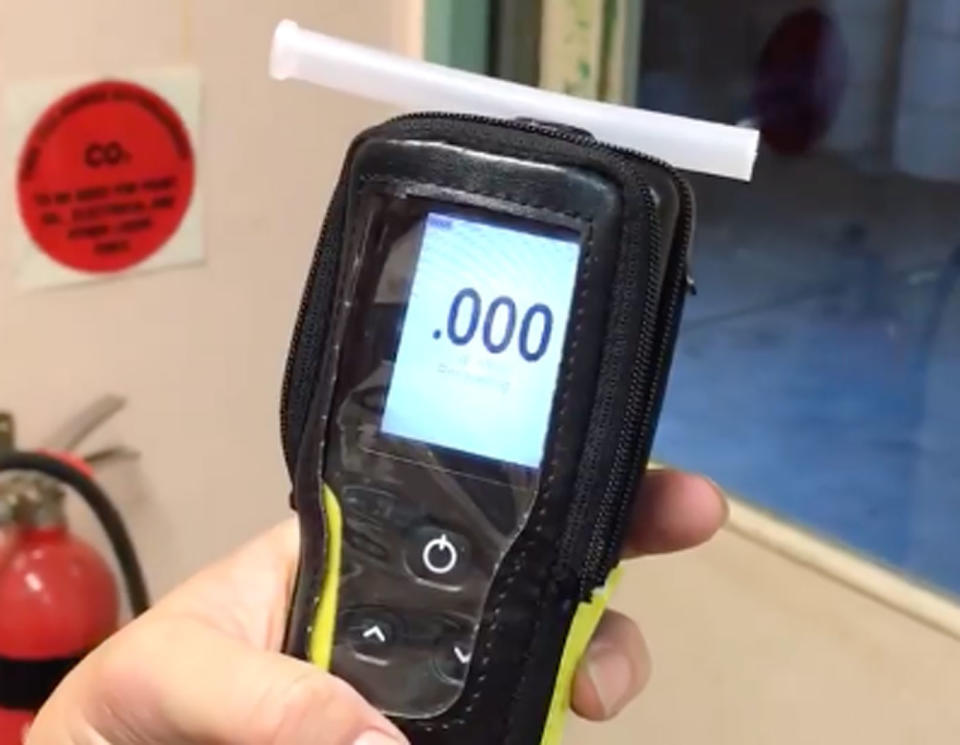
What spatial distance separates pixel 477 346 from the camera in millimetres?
486

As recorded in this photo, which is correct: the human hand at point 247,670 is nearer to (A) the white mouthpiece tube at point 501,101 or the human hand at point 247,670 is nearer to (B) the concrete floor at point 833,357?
(A) the white mouthpiece tube at point 501,101

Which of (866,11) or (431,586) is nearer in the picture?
(431,586)

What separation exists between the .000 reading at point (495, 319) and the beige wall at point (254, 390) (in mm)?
386

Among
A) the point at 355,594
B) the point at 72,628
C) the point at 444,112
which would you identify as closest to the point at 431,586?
the point at 355,594

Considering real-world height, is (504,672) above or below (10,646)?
above

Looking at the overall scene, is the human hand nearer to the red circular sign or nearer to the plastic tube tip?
the plastic tube tip

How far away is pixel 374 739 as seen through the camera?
462 millimetres

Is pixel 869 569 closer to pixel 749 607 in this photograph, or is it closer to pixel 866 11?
pixel 749 607

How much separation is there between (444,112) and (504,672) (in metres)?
0.17

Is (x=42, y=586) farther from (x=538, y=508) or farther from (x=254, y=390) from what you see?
(x=538, y=508)

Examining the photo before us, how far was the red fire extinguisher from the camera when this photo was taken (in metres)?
0.80

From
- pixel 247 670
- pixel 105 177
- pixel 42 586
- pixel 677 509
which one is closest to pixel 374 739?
pixel 247 670

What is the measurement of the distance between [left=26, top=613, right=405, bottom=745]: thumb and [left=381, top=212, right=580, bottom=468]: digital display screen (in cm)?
8

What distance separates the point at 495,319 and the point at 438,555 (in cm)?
7
